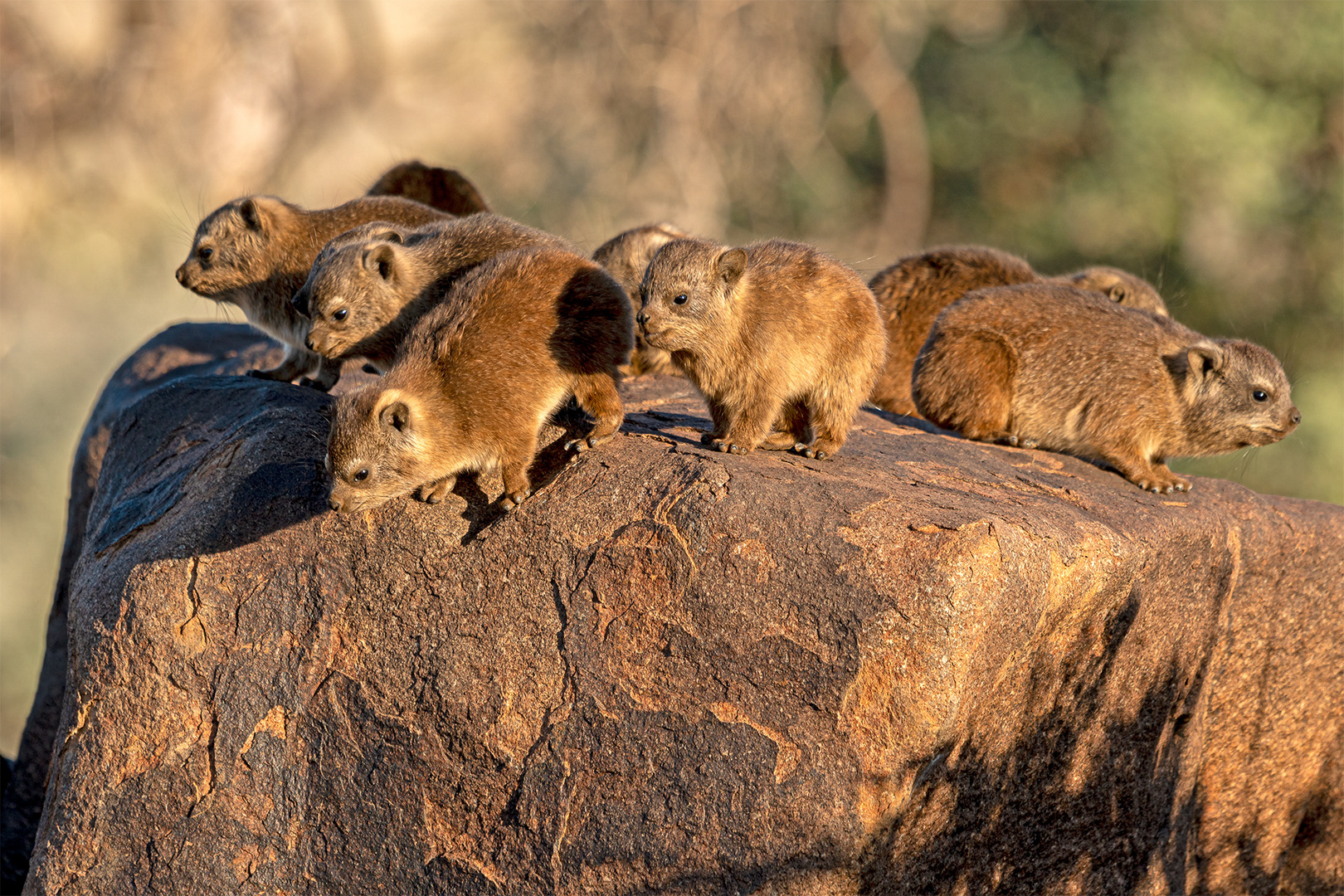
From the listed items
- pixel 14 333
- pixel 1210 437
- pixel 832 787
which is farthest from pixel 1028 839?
pixel 14 333

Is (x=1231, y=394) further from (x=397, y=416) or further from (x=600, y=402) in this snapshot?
(x=397, y=416)

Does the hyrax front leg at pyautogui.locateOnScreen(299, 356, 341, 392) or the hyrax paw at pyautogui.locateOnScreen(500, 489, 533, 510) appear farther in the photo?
the hyrax front leg at pyautogui.locateOnScreen(299, 356, 341, 392)

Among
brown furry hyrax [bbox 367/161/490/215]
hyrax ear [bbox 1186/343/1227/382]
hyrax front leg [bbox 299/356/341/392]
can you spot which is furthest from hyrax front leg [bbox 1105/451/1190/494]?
brown furry hyrax [bbox 367/161/490/215]

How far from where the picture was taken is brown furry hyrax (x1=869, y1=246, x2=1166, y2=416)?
27.9ft

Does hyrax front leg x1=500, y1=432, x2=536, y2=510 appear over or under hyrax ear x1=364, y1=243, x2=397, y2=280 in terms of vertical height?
under

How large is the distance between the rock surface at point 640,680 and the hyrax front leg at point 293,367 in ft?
3.32

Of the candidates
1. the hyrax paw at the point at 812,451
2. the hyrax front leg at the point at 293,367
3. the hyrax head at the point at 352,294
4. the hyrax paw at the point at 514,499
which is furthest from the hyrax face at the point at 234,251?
the hyrax paw at the point at 812,451

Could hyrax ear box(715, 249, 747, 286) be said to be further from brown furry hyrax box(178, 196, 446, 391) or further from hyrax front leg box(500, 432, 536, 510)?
brown furry hyrax box(178, 196, 446, 391)

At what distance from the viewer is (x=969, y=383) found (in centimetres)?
713

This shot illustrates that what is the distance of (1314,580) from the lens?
Result: 641 centimetres

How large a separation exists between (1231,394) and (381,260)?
15.9 ft

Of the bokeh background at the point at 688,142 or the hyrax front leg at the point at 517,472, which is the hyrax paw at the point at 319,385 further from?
the bokeh background at the point at 688,142

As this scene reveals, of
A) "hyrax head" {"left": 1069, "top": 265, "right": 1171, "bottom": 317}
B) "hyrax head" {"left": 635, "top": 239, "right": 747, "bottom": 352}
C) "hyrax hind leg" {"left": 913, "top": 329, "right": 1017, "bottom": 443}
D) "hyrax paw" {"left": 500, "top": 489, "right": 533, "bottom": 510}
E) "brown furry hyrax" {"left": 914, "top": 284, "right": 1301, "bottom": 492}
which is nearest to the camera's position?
"hyrax paw" {"left": 500, "top": 489, "right": 533, "bottom": 510}

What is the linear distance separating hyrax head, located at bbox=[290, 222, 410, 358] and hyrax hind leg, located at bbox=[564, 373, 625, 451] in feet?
3.65
